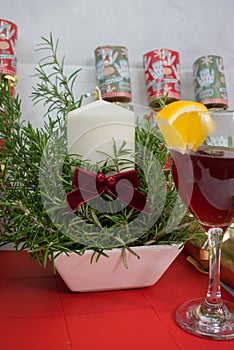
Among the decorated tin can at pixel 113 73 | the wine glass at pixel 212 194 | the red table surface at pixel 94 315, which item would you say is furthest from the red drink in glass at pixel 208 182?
the decorated tin can at pixel 113 73

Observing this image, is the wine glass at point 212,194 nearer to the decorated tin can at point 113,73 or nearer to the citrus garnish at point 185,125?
the citrus garnish at point 185,125

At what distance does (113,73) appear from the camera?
93 cm

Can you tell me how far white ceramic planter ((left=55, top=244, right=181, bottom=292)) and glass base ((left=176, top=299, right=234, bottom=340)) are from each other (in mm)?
69

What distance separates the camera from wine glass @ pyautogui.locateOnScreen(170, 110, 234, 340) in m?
0.45

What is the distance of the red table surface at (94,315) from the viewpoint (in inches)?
17.3

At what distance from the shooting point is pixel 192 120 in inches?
18.1

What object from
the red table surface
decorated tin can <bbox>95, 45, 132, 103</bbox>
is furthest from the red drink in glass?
decorated tin can <bbox>95, 45, 132, 103</bbox>

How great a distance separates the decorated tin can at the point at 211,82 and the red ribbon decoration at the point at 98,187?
0.52 m

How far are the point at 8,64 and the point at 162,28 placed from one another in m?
0.40

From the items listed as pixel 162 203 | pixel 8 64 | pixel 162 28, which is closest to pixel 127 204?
pixel 162 203

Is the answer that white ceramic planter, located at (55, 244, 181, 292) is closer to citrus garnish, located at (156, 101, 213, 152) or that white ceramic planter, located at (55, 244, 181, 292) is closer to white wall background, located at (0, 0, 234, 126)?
citrus garnish, located at (156, 101, 213, 152)

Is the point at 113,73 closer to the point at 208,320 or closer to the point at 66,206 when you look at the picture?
the point at 66,206

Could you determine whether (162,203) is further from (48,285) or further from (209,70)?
(209,70)

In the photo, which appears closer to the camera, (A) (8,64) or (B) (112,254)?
(B) (112,254)
